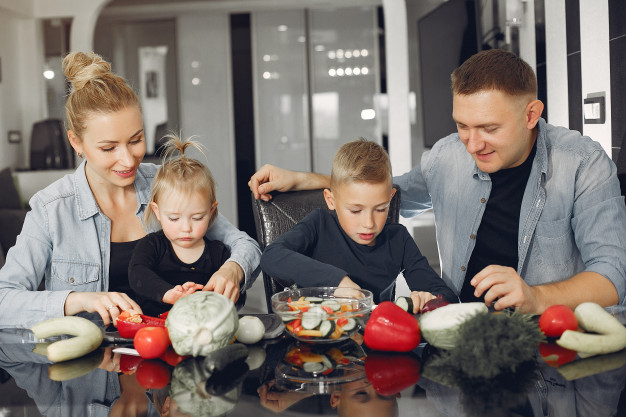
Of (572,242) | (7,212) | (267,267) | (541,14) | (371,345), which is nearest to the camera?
(371,345)

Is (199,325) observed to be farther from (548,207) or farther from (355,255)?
(548,207)

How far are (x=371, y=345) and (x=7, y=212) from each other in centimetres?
411

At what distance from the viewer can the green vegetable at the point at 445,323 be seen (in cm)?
104

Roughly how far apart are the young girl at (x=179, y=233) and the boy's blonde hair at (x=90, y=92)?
0.18 meters

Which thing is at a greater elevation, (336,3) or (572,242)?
(336,3)

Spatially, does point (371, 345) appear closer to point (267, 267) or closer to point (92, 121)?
point (267, 267)

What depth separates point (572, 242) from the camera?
195 cm

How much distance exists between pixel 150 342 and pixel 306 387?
30cm

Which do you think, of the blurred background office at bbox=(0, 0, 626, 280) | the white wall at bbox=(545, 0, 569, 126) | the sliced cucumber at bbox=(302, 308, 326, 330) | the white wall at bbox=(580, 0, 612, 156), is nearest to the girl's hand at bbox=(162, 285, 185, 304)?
the sliced cucumber at bbox=(302, 308, 326, 330)

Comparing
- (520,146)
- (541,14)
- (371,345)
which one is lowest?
(371,345)

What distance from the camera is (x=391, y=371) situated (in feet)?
3.23

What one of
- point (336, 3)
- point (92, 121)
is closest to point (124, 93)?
point (92, 121)

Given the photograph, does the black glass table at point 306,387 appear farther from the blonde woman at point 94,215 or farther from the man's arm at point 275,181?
the man's arm at point 275,181

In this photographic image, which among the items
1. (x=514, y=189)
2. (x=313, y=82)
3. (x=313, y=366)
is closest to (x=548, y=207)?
(x=514, y=189)
